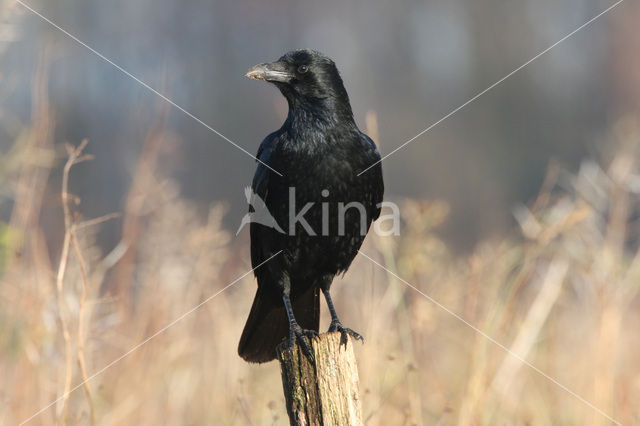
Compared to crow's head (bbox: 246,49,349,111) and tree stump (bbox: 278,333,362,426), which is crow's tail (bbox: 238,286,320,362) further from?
crow's head (bbox: 246,49,349,111)

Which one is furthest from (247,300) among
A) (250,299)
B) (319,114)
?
(319,114)

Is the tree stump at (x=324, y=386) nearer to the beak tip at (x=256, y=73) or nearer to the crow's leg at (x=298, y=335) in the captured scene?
the crow's leg at (x=298, y=335)

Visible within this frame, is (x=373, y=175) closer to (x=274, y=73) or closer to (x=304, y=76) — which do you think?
(x=304, y=76)

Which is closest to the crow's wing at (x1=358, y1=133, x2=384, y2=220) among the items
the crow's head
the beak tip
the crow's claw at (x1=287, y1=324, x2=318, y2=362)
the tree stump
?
the crow's head

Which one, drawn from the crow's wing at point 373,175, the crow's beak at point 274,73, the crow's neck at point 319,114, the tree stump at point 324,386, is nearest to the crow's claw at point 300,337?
the tree stump at point 324,386

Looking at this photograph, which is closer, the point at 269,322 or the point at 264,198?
the point at 264,198

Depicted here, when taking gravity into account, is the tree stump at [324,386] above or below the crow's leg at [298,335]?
below

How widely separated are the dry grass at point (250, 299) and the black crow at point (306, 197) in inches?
9.1

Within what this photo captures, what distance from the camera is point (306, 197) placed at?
340 centimetres

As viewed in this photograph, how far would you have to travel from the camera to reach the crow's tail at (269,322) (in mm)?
3680

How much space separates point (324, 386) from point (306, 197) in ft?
3.40

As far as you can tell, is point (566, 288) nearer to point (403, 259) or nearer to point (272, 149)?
point (403, 259)

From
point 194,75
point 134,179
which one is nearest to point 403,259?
point 134,179

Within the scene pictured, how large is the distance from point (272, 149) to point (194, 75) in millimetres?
2171
